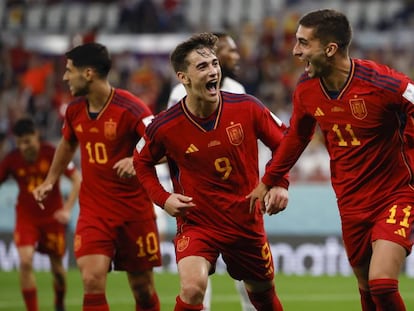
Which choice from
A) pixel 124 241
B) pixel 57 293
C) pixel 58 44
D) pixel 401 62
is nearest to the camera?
pixel 124 241

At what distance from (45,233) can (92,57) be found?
343 centimetres

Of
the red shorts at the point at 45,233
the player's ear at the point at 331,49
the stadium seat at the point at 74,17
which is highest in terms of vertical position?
the stadium seat at the point at 74,17

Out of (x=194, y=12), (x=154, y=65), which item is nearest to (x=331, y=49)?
(x=154, y=65)

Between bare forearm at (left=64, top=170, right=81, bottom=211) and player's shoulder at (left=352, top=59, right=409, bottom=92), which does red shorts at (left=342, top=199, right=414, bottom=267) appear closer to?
player's shoulder at (left=352, top=59, right=409, bottom=92)

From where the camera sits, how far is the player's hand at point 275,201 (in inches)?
296

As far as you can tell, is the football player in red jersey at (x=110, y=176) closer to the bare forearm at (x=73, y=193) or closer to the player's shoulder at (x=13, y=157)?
the bare forearm at (x=73, y=193)

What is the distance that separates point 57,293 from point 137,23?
44.5 feet

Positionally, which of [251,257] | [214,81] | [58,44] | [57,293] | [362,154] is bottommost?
[57,293]

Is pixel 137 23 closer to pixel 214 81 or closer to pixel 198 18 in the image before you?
pixel 198 18

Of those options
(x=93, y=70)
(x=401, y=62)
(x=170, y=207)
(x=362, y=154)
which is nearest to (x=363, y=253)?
(x=362, y=154)

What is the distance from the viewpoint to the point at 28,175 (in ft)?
39.3

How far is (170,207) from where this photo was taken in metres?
7.52

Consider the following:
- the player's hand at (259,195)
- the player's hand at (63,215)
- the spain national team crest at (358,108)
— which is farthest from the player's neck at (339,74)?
the player's hand at (63,215)

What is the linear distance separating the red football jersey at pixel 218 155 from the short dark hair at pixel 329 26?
2.39 ft
